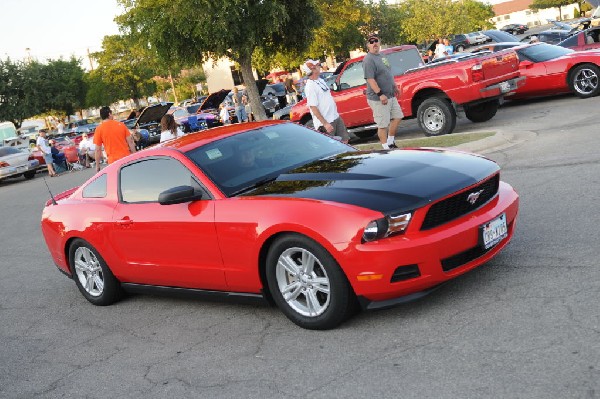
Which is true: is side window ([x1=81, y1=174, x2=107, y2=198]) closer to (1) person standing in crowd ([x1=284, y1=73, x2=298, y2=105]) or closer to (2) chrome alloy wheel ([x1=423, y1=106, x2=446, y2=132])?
(2) chrome alloy wheel ([x1=423, y1=106, x2=446, y2=132])

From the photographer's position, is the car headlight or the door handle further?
the door handle

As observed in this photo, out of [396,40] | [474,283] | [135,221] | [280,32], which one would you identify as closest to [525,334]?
[474,283]

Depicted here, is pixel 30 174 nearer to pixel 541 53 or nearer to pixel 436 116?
pixel 436 116

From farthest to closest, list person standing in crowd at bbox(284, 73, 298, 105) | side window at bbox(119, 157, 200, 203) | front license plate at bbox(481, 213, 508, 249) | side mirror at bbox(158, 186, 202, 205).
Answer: person standing in crowd at bbox(284, 73, 298, 105), side window at bbox(119, 157, 200, 203), side mirror at bbox(158, 186, 202, 205), front license plate at bbox(481, 213, 508, 249)

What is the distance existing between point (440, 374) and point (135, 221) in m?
3.24

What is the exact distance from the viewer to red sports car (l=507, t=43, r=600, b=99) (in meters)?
15.7

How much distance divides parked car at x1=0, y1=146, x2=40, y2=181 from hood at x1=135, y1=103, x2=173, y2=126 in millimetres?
4597

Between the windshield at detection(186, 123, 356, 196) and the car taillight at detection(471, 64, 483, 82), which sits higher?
the windshield at detection(186, 123, 356, 196)

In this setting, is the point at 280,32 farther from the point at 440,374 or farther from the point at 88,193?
the point at 440,374

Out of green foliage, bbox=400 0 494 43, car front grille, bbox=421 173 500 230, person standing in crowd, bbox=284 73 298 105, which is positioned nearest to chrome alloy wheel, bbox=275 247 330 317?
car front grille, bbox=421 173 500 230

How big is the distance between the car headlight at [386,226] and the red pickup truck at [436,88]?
9.66 m

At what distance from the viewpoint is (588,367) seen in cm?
365

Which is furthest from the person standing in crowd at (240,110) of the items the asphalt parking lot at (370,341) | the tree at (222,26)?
the asphalt parking lot at (370,341)

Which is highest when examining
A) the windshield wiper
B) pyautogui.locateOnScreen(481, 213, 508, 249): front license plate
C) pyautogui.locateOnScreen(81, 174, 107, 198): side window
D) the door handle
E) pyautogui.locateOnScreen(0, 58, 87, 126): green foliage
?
pyautogui.locateOnScreen(0, 58, 87, 126): green foliage
